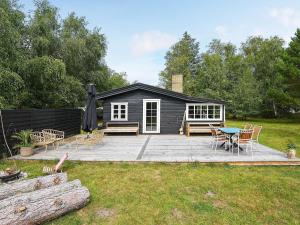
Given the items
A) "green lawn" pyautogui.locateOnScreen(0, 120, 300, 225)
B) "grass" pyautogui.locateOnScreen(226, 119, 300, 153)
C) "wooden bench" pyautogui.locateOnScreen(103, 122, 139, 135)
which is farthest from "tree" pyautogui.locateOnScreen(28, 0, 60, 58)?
"grass" pyautogui.locateOnScreen(226, 119, 300, 153)

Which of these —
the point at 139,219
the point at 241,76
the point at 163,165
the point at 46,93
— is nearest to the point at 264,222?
the point at 139,219

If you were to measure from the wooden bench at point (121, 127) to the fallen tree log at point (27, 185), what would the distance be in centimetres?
731

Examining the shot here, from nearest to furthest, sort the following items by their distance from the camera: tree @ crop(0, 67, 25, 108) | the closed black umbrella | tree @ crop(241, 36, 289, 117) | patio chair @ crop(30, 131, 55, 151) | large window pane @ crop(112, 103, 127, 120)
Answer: patio chair @ crop(30, 131, 55, 151), the closed black umbrella, tree @ crop(0, 67, 25, 108), large window pane @ crop(112, 103, 127, 120), tree @ crop(241, 36, 289, 117)

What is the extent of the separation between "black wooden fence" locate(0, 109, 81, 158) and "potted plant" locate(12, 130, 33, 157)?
0.16 meters

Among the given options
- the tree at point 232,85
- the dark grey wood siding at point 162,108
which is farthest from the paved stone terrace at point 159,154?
the tree at point 232,85

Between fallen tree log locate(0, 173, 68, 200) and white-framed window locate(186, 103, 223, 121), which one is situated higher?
white-framed window locate(186, 103, 223, 121)

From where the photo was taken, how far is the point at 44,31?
14.3 metres

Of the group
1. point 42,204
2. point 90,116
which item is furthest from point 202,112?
point 42,204

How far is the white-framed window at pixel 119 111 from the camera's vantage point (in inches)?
492

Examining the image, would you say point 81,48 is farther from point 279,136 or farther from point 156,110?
point 279,136

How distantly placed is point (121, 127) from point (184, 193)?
27.5ft

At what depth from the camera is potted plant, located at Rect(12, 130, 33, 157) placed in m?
6.89

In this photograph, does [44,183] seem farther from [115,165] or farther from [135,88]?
[135,88]

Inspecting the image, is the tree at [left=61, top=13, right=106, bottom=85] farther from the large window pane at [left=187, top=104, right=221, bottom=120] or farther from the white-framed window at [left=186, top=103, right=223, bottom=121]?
the large window pane at [left=187, top=104, right=221, bottom=120]
